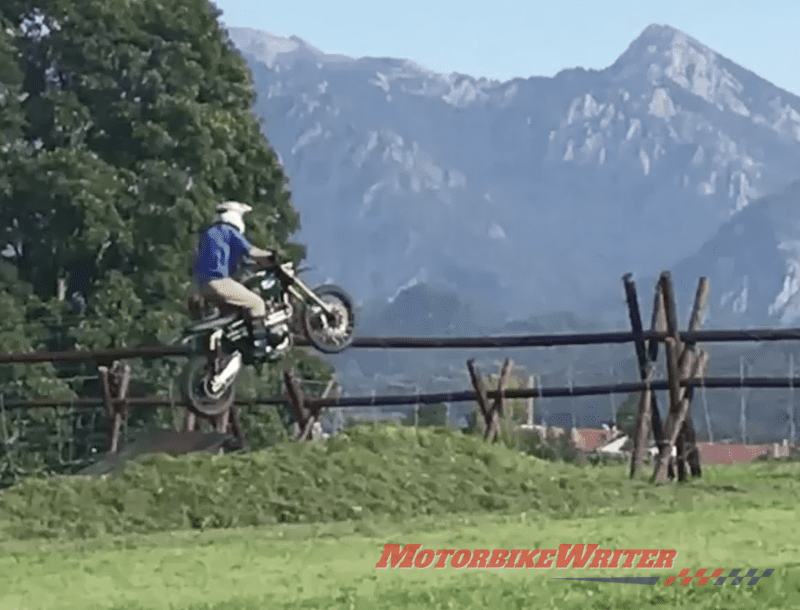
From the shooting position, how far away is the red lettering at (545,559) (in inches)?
350

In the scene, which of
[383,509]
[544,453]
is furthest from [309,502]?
[544,453]

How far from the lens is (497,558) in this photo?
9289mm

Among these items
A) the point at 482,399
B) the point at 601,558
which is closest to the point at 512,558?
the point at 601,558

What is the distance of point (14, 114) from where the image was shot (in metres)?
30.5

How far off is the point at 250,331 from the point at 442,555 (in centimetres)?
594

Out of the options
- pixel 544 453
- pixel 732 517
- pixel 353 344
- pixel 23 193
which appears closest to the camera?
pixel 732 517

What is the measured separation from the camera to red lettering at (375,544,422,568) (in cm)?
931

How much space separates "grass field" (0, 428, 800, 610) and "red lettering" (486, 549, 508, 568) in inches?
12.6

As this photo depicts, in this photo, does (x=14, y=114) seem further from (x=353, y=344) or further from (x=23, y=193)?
(x=353, y=344)

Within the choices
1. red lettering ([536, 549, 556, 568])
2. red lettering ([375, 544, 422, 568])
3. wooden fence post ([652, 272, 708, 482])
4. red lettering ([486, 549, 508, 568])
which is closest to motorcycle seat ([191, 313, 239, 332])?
wooden fence post ([652, 272, 708, 482])

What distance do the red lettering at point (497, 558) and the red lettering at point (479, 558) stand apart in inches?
1.3

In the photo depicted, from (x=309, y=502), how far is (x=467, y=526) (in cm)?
200

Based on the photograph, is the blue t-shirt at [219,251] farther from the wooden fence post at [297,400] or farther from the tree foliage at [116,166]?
the tree foliage at [116,166]

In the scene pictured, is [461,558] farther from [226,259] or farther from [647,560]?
[226,259]
